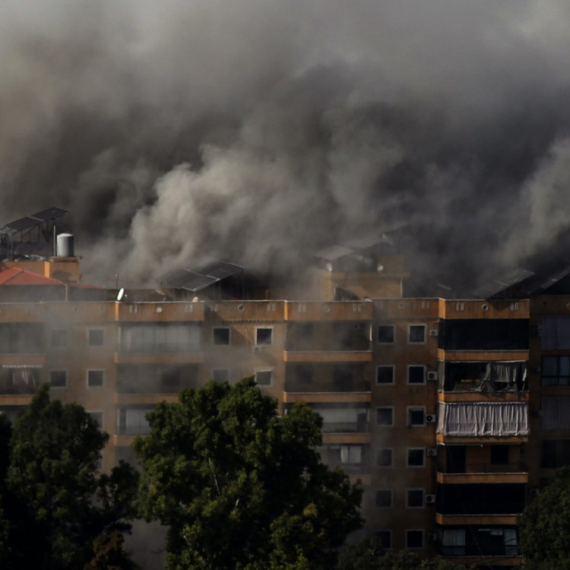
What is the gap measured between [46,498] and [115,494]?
1.71 meters

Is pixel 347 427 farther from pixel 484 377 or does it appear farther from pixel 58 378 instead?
pixel 58 378

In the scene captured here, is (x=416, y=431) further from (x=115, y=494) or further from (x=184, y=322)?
(x=115, y=494)

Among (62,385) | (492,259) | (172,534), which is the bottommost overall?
(172,534)

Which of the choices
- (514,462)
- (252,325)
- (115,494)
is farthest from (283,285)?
(115,494)

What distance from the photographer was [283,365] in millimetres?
50062

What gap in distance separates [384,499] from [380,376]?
337cm

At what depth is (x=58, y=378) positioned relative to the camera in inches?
1946

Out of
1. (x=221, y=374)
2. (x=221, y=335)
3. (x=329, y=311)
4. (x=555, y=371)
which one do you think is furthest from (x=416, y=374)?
(x=221, y=335)

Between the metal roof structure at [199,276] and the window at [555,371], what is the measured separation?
9.16 meters

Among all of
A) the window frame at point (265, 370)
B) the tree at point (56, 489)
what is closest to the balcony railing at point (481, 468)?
the window frame at point (265, 370)

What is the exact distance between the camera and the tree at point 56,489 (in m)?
42.5

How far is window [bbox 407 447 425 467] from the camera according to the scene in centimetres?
5066

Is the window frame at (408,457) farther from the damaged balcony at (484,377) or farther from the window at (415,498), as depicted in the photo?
the damaged balcony at (484,377)

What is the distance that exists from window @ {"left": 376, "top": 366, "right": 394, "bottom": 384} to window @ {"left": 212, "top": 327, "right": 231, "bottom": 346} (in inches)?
164
